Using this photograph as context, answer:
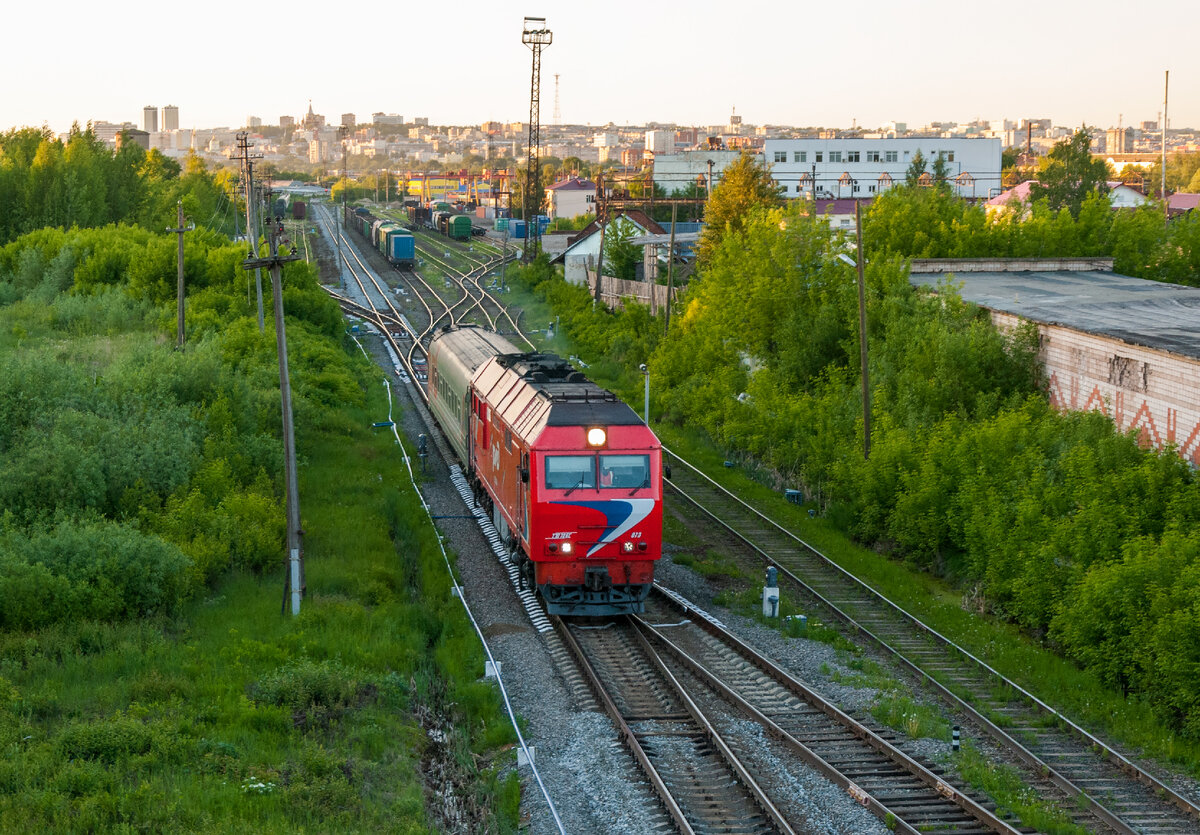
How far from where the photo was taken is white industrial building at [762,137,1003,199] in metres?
108

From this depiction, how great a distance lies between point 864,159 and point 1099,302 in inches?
3326

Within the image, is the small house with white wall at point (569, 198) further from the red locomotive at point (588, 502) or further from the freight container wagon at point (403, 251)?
the red locomotive at point (588, 502)

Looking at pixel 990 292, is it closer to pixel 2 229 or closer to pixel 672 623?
pixel 672 623

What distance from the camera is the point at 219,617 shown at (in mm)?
17531

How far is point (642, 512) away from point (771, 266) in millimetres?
18657

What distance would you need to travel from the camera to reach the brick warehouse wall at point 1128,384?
20359 mm

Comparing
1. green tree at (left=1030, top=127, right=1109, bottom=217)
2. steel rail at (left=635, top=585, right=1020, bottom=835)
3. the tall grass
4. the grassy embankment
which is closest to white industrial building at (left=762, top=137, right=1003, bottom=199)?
green tree at (left=1030, top=127, right=1109, bottom=217)

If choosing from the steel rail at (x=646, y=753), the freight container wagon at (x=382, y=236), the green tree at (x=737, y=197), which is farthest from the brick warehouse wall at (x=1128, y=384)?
the freight container wagon at (x=382, y=236)

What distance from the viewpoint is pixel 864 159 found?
4306 inches

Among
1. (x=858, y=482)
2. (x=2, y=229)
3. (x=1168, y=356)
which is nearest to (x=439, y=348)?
(x=858, y=482)

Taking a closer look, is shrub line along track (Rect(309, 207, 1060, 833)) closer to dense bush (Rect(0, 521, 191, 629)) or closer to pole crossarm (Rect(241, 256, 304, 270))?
dense bush (Rect(0, 521, 191, 629))

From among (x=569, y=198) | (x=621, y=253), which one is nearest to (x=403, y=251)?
(x=621, y=253)

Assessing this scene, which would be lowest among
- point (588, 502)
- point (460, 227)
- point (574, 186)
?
point (588, 502)

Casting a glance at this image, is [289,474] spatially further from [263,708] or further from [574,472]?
[263,708]
